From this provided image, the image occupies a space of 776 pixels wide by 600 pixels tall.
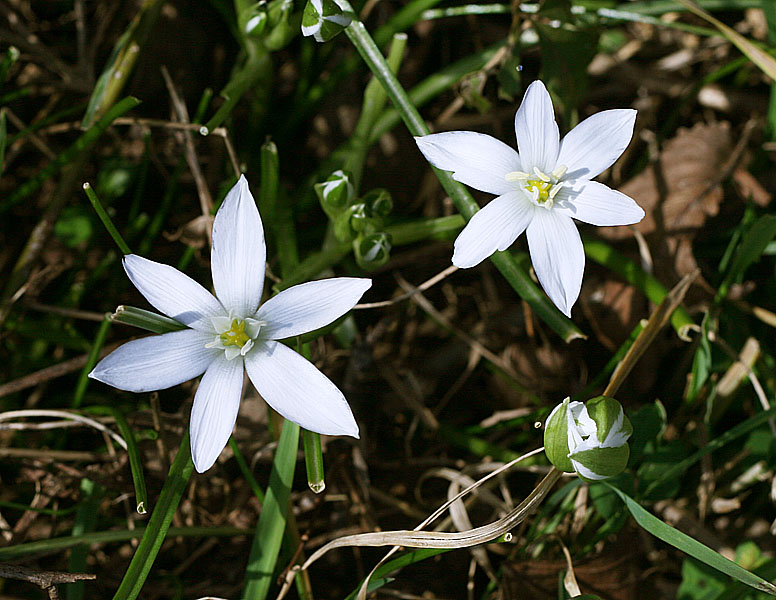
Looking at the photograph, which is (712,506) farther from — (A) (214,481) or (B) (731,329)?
(A) (214,481)

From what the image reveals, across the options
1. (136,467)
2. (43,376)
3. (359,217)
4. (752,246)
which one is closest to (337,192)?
(359,217)

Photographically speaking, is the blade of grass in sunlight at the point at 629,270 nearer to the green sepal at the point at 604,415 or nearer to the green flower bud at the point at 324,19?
the green sepal at the point at 604,415

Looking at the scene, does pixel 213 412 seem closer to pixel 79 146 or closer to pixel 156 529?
pixel 156 529

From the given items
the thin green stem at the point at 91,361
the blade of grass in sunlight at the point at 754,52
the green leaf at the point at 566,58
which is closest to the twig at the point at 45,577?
the thin green stem at the point at 91,361

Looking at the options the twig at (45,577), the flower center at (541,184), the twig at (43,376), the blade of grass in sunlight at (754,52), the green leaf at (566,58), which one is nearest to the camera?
the twig at (45,577)

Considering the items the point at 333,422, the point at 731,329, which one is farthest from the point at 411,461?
the point at 731,329

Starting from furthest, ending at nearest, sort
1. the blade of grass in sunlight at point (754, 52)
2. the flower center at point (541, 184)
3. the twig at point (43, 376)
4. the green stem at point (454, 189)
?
the blade of grass in sunlight at point (754, 52), the twig at point (43, 376), the green stem at point (454, 189), the flower center at point (541, 184)
